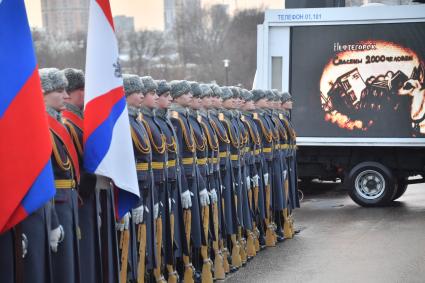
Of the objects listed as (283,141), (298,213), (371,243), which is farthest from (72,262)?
(298,213)

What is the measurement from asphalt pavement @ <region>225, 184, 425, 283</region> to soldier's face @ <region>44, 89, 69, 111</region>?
4.17 m

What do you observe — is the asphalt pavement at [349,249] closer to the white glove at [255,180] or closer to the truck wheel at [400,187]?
the truck wheel at [400,187]

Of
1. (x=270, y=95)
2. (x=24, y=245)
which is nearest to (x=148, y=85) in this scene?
(x=24, y=245)

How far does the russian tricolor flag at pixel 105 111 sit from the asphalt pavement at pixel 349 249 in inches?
147

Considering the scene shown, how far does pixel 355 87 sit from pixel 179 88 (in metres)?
7.18

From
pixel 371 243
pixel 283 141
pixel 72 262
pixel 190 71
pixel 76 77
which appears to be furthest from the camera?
pixel 190 71

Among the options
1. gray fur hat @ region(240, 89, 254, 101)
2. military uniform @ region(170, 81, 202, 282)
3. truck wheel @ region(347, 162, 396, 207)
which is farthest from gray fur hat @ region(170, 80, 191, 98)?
truck wheel @ region(347, 162, 396, 207)

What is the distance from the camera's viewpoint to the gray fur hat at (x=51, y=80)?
19.8ft

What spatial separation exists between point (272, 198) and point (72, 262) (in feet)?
22.9

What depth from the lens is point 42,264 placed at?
5664 millimetres

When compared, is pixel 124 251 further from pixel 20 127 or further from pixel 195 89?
pixel 195 89

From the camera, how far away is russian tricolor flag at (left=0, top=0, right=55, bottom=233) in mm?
4895

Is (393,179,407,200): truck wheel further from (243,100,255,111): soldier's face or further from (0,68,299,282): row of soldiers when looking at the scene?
(243,100,255,111): soldier's face

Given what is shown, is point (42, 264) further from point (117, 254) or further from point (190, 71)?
point (190, 71)
